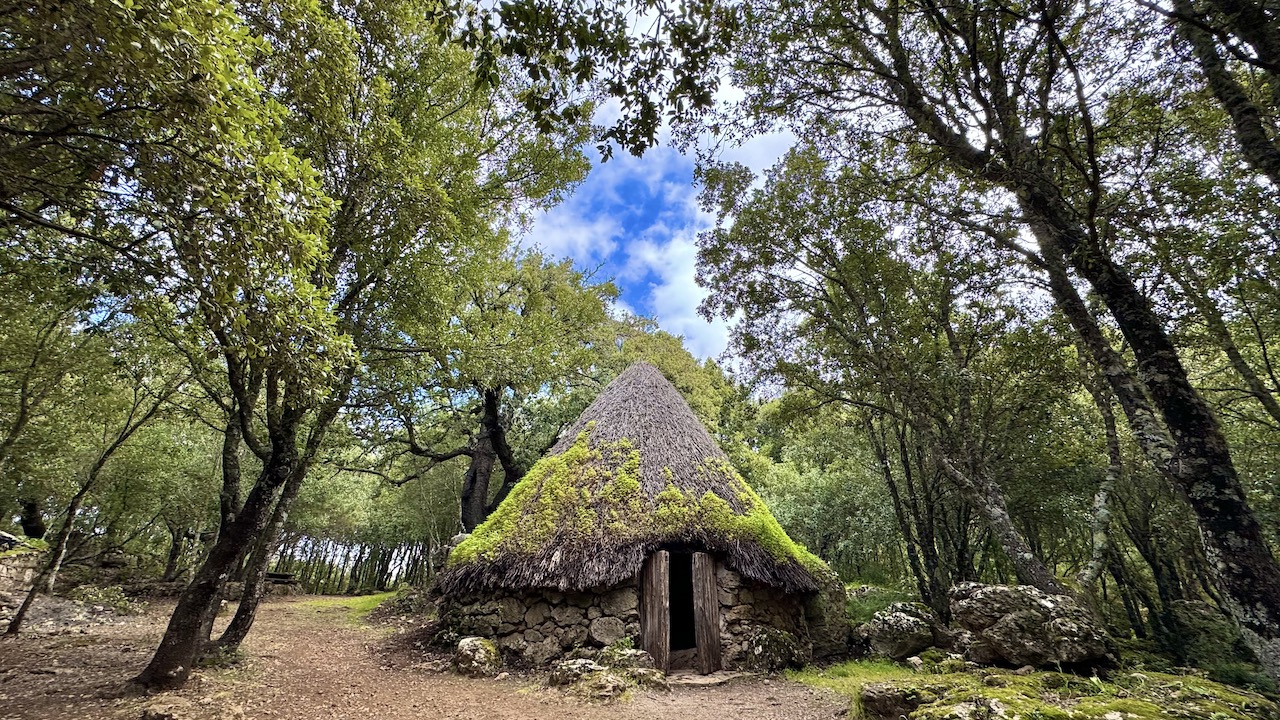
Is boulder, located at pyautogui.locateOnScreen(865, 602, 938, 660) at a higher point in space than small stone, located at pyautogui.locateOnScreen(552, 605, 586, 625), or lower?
lower

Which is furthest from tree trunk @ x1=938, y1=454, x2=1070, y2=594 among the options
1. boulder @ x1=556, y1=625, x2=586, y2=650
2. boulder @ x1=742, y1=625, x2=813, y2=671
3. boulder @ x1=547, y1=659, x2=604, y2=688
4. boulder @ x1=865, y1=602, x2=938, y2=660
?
boulder @ x1=556, y1=625, x2=586, y2=650

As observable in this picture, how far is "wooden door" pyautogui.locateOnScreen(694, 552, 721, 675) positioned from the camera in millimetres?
7441

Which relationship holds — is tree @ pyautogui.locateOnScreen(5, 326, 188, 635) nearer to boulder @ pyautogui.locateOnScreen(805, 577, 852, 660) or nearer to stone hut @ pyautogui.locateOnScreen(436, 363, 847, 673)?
stone hut @ pyautogui.locateOnScreen(436, 363, 847, 673)

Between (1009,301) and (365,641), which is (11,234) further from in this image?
(1009,301)

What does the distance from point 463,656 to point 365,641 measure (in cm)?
361

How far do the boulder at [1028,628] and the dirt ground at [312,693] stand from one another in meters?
Answer: 2.38

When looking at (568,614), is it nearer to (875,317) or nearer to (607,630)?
(607,630)

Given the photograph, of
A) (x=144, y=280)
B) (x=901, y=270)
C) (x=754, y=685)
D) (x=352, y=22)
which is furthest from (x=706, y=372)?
(x=144, y=280)

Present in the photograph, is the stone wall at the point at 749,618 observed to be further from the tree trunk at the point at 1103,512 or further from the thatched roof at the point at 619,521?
the tree trunk at the point at 1103,512

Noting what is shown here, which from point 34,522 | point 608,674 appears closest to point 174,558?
point 34,522

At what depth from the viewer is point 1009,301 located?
849cm

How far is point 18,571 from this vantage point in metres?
9.79

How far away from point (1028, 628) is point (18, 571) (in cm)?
1741

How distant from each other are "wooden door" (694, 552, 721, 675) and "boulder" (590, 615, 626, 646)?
1148 millimetres
